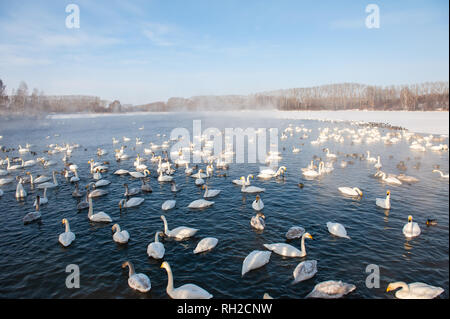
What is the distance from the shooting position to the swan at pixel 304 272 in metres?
9.50

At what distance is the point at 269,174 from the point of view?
22.8m

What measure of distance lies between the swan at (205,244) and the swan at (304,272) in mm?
3956

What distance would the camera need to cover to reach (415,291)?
849cm

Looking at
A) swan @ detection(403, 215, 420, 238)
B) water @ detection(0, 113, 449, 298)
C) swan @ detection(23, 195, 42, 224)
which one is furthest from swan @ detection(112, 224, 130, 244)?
swan @ detection(403, 215, 420, 238)

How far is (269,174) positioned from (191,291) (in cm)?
1539

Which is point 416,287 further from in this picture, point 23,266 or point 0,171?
point 0,171

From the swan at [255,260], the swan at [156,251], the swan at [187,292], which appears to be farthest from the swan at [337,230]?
the swan at [156,251]

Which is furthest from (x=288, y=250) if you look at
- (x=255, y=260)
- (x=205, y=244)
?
(x=205, y=244)

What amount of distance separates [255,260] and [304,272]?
1.95 metres

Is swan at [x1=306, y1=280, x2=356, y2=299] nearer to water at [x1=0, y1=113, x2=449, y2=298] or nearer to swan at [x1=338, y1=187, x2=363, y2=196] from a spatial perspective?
water at [x1=0, y1=113, x2=449, y2=298]

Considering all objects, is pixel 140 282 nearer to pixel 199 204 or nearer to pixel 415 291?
pixel 199 204
